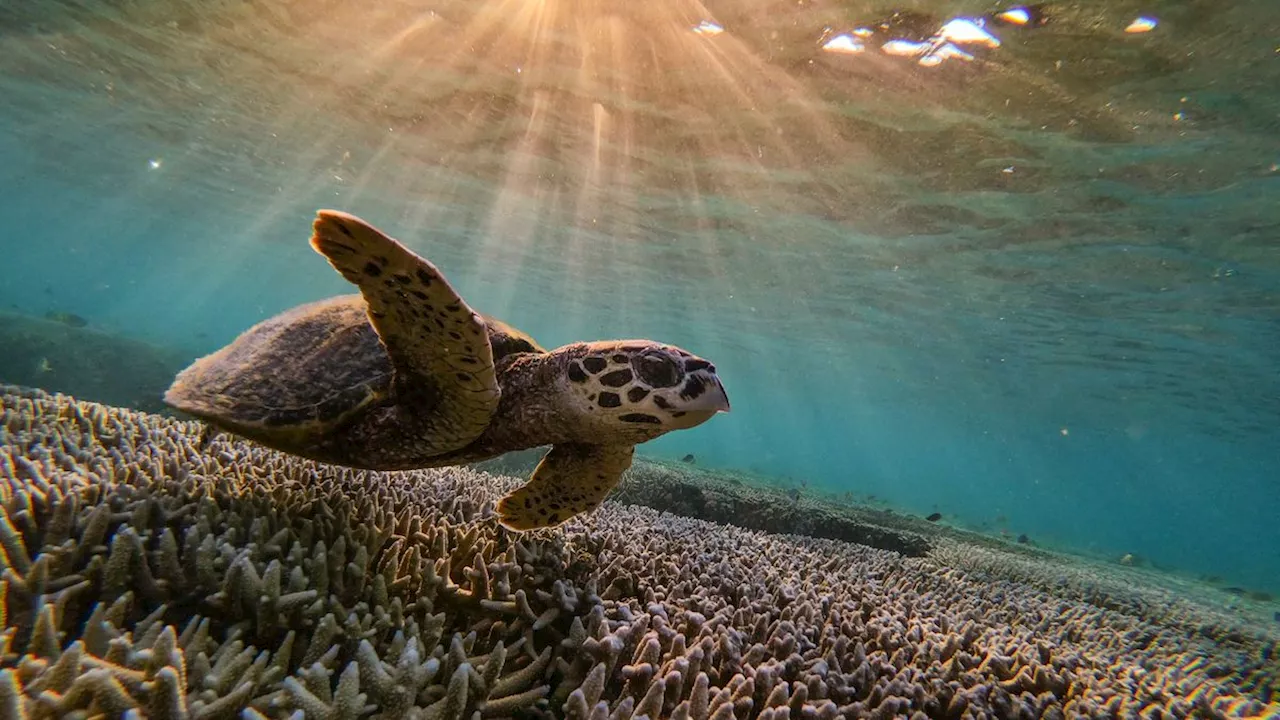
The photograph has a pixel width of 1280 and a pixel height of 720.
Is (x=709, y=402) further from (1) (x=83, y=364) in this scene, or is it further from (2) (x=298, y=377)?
(1) (x=83, y=364)

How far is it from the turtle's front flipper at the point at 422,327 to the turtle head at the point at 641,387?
0.51 metres

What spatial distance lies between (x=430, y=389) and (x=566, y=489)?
1112mm

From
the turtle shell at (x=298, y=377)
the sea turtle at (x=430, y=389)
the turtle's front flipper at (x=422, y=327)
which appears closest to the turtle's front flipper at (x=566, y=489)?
the sea turtle at (x=430, y=389)

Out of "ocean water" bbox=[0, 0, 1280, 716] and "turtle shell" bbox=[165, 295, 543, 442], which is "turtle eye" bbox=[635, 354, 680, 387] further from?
"ocean water" bbox=[0, 0, 1280, 716]

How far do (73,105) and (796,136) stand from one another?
28316 mm

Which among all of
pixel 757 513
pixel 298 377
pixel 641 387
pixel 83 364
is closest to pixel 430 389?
pixel 298 377

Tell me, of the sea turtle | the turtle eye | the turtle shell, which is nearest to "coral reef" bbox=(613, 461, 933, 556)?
the sea turtle

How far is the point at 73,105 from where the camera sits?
22.2 meters

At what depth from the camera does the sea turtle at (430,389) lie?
9.02 ft

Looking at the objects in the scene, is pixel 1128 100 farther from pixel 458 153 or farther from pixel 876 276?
pixel 458 153

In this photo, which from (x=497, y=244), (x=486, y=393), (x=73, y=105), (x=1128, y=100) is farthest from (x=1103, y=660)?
(x=73, y=105)

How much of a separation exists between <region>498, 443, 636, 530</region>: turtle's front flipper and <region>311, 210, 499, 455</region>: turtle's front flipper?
2.15 feet

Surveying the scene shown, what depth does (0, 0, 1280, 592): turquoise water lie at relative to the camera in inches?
404

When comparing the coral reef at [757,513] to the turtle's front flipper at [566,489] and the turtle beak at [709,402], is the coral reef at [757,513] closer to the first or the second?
the turtle's front flipper at [566,489]
